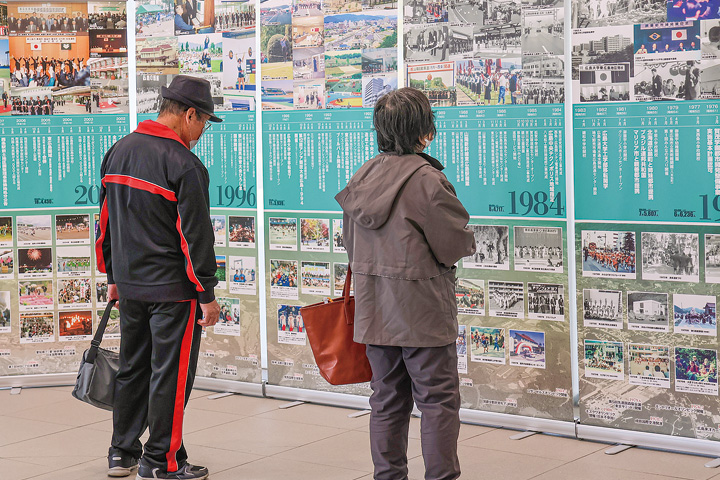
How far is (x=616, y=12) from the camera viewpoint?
12.5ft

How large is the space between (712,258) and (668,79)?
0.78 meters

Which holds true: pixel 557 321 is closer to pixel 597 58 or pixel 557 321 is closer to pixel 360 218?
pixel 597 58

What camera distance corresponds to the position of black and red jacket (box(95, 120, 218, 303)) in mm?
3385

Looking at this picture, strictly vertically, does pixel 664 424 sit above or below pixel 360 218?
below

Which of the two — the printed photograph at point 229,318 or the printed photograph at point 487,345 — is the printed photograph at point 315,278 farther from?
the printed photograph at point 487,345

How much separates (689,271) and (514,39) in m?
1.32

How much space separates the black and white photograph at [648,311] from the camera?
382cm

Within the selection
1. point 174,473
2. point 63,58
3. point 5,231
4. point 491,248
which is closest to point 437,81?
point 491,248

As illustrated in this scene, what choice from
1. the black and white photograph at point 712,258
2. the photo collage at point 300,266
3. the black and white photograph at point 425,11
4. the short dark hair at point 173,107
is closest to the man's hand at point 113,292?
the short dark hair at point 173,107

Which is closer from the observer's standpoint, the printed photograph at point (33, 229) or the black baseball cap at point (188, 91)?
the black baseball cap at point (188, 91)

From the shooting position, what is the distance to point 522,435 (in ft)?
13.5

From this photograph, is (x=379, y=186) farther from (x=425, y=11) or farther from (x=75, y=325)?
(x=75, y=325)

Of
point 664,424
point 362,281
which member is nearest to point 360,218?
point 362,281

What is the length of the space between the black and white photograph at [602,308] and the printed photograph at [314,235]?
1442 millimetres
